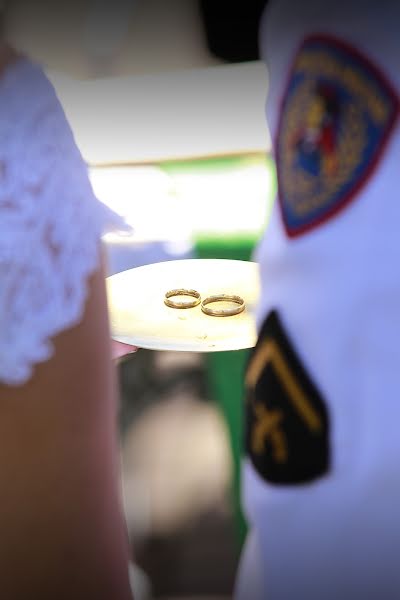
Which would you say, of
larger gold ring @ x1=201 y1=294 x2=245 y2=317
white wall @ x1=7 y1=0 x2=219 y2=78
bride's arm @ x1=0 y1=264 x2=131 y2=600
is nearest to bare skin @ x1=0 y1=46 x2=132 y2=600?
bride's arm @ x1=0 y1=264 x2=131 y2=600

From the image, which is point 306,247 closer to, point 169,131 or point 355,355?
point 355,355

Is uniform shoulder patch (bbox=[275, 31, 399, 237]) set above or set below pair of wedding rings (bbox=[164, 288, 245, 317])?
below

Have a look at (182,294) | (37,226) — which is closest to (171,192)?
(182,294)

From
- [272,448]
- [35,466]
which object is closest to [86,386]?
[35,466]

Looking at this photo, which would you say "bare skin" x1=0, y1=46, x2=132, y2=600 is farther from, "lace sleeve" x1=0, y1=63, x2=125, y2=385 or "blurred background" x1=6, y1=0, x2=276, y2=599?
"blurred background" x1=6, y1=0, x2=276, y2=599

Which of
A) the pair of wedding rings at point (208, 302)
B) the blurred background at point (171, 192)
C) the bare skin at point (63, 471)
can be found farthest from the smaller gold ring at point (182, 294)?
the bare skin at point (63, 471)

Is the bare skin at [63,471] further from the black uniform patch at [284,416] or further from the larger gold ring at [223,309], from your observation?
the larger gold ring at [223,309]
